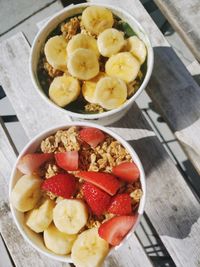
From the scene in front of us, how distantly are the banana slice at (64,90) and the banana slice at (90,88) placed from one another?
16 millimetres

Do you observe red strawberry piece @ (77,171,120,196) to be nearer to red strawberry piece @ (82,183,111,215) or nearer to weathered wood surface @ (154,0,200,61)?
red strawberry piece @ (82,183,111,215)

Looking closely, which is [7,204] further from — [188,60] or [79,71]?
[188,60]

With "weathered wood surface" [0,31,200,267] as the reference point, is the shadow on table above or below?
above

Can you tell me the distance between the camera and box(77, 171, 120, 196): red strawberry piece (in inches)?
38.2

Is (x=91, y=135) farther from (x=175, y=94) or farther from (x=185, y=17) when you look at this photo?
(x=185, y=17)

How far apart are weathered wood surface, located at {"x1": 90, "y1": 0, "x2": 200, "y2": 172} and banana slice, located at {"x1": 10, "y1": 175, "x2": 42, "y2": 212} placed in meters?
0.39

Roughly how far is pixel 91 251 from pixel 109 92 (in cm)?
36

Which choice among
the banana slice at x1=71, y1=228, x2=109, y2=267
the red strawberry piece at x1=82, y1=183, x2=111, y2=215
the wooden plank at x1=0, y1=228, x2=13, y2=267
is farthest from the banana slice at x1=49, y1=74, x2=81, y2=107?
the wooden plank at x1=0, y1=228, x2=13, y2=267

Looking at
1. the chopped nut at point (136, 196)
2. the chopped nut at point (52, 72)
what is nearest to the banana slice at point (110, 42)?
the chopped nut at point (52, 72)

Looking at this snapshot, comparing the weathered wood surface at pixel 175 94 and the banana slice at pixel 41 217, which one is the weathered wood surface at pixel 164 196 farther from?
the banana slice at pixel 41 217

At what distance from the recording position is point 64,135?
1052mm

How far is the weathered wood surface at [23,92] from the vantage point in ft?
4.11

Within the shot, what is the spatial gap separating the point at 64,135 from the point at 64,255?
0.89 ft

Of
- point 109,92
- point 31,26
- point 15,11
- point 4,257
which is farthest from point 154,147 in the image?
point 15,11
